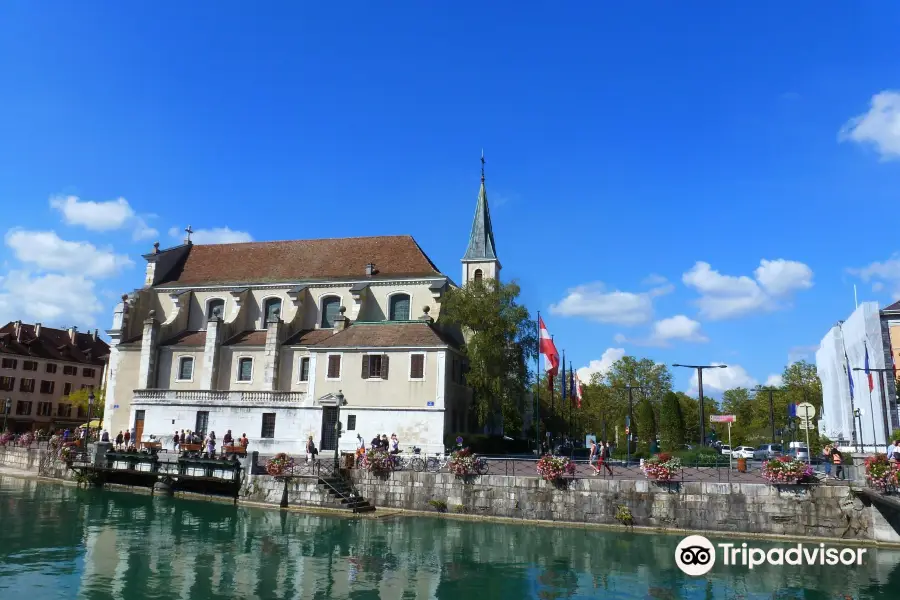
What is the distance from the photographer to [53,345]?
7944 cm

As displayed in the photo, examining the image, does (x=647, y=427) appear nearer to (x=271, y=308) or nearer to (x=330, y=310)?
(x=330, y=310)

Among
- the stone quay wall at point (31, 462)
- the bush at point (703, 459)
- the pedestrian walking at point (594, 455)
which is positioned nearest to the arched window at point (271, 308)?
the stone quay wall at point (31, 462)

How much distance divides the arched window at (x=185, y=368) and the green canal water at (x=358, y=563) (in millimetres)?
19671

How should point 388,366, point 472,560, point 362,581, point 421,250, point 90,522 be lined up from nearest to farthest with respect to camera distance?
point 362,581, point 472,560, point 90,522, point 388,366, point 421,250

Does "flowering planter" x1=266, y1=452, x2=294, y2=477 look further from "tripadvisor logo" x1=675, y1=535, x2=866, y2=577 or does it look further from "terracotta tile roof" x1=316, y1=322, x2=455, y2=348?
"tripadvisor logo" x1=675, y1=535, x2=866, y2=577

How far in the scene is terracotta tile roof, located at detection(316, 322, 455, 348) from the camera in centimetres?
4081

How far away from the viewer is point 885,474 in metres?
23.0

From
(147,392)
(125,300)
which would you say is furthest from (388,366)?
(125,300)

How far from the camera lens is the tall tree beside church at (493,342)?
137 ft

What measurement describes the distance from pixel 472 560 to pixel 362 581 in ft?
14.3

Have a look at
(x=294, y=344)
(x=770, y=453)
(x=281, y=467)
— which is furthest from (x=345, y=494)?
(x=770, y=453)

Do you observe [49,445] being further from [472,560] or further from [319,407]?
[472,560]

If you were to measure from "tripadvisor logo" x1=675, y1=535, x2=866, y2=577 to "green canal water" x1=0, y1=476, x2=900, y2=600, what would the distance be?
47 centimetres

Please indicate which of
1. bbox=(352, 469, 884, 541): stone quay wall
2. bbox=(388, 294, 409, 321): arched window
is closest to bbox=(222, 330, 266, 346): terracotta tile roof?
bbox=(388, 294, 409, 321): arched window
